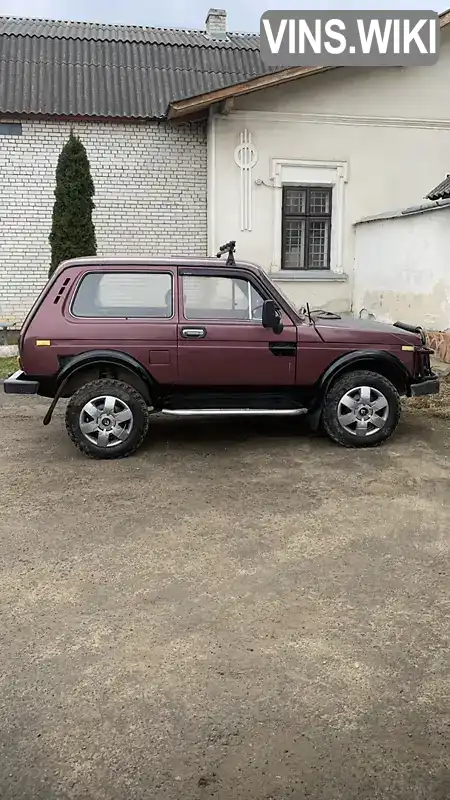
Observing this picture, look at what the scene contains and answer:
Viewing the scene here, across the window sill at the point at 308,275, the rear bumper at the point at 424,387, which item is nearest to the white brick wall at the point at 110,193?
the window sill at the point at 308,275

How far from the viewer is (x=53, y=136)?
512 inches

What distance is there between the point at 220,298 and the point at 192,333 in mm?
455

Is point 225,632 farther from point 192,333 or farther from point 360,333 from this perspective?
point 360,333

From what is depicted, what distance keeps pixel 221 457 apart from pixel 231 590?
251 centimetres

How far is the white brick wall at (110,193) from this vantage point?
13.0 meters

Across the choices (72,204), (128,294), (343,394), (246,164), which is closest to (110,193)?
(72,204)

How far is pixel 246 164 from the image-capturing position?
12844mm

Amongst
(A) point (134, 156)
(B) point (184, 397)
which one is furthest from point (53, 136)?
(B) point (184, 397)

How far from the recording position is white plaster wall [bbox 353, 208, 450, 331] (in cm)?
1088

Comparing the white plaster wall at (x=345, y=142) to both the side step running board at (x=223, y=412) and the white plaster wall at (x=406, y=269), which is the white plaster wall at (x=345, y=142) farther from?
the side step running board at (x=223, y=412)

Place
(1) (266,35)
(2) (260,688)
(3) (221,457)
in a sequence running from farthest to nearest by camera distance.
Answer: (1) (266,35) < (3) (221,457) < (2) (260,688)

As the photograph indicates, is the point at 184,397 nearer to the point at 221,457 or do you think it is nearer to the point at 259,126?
the point at 221,457

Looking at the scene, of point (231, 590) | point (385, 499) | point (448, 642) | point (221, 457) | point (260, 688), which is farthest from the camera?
point (221, 457)

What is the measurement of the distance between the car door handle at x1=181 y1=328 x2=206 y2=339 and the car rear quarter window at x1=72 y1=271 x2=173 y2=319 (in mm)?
210
